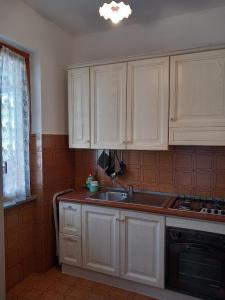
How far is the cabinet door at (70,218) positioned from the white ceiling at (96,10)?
181 cm

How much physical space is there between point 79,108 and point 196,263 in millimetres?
1750

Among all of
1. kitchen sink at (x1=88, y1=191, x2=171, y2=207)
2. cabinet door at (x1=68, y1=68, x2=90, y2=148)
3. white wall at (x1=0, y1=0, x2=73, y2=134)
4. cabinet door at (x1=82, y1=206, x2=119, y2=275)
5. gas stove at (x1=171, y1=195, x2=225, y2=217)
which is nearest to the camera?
gas stove at (x1=171, y1=195, x2=225, y2=217)

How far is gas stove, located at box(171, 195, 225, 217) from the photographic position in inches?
73.7

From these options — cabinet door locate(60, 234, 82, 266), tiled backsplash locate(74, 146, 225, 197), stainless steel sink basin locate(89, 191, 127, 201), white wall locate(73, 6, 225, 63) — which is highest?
white wall locate(73, 6, 225, 63)

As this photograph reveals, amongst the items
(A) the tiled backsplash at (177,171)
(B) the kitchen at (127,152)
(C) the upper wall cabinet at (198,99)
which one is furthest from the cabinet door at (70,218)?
(C) the upper wall cabinet at (198,99)

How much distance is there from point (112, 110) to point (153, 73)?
506mm

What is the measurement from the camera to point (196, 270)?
1.84m

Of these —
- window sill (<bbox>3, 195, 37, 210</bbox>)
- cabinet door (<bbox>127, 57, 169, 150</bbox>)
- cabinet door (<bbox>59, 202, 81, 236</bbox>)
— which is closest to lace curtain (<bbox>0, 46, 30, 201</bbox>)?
window sill (<bbox>3, 195, 37, 210</bbox>)

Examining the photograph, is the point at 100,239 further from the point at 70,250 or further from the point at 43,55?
the point at 43,55

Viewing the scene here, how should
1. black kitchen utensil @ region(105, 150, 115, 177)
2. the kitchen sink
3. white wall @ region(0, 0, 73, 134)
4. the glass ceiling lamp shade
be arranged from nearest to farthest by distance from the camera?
1. the glass ceiling lamp shade
2. white wall @ region(0, 0, 73, 134)
3. the kitchen sink
4. black kitchen utensil @ region(105, 150, 115, 177)

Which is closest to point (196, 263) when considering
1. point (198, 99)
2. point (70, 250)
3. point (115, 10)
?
point (70, 250)

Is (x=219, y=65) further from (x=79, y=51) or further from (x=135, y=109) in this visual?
(x=79, y=51)

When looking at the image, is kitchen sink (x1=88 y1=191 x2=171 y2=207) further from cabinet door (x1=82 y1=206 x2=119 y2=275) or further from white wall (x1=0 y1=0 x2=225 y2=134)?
white wall (x1=0 y1=0 x2=225 y2=134)

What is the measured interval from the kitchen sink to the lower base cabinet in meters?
0.20
